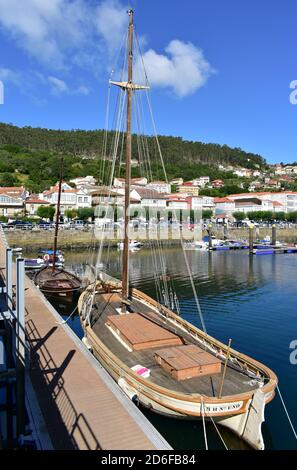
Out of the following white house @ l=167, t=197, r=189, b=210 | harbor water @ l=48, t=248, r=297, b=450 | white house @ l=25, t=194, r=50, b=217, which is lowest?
harbor water @ l=48, t=248, r=297, b=450

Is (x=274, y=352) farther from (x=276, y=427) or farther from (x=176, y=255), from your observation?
(x=176, y=255)

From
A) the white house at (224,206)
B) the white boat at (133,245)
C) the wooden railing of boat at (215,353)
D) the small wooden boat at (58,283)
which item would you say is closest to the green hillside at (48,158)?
the white house at (224,206)

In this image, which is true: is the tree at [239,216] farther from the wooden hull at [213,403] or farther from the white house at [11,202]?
the wooden hull at [213,403]

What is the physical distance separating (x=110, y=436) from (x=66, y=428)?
1156mm

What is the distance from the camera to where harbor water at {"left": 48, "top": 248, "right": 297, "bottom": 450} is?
11320 mm

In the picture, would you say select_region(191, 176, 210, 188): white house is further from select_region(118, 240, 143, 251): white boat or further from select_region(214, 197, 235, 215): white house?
select_region(118, 240, 143, 251): white boat

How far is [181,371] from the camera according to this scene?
37.0ft

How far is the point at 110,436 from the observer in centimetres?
845

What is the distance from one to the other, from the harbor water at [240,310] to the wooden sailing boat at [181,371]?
887 millimetres

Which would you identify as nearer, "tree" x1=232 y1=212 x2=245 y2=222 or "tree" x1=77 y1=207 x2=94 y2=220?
"tree" x1=77 y1=207 x2=94 y2=220

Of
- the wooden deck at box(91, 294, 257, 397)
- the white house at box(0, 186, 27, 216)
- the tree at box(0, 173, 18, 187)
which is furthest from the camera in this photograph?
the tree at box(0, 173, 18, 187)

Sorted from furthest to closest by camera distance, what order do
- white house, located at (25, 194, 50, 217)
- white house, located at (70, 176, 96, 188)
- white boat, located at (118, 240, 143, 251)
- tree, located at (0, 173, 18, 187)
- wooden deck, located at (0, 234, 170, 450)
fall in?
white house, located at (70, 176, 96, 188), tree, located at (0, 173, 18, 187), white house, located at (25, 194, 50, 217), white boat, located at (118, 240, 143, 251), wooden deck, located at (0, 234, 170, 450)

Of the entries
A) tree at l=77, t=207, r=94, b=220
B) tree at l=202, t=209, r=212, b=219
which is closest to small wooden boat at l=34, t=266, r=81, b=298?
tree at l=77, t=207, r=94, b=220

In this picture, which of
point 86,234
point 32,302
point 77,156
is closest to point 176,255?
point 86,234
